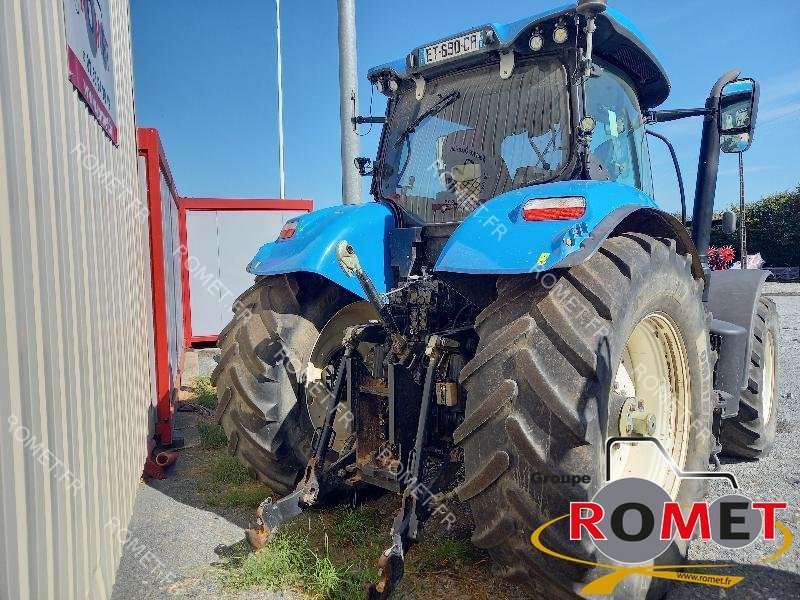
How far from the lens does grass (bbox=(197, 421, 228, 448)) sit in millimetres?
4855


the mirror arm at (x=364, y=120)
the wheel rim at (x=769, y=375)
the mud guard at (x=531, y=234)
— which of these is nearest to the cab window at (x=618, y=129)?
the mud guard at (x=531, y=234)

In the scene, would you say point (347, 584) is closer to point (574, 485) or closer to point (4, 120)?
point (574, 485)

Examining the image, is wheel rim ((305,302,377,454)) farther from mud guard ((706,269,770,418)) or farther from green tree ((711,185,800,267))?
green tree ((711,185,800,267))

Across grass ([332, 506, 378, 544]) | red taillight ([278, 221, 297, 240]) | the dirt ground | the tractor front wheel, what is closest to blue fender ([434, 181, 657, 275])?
the dirt ground

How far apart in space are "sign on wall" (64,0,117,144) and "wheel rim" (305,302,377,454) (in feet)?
5.17

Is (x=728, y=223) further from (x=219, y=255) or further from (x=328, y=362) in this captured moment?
(x=219, y=255)

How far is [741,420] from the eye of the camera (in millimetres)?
4180

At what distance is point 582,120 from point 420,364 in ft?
4.70

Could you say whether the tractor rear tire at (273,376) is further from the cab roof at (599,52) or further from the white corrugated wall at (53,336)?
the cab roof at (599,52)

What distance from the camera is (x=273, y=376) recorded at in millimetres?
3133

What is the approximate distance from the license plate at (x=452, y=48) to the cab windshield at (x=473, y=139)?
5.5 inches

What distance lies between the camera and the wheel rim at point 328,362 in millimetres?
3326

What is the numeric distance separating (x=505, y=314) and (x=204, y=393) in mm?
5069

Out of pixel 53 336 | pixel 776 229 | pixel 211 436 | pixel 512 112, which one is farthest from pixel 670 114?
pixel 776 229
